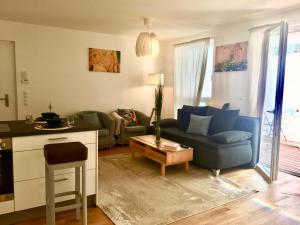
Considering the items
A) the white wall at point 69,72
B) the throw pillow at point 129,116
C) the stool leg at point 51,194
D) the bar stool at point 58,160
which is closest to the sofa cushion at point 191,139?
the throw pillow at point 129,116

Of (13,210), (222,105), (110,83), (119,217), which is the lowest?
(119,217)

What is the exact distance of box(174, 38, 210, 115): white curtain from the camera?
5207 mm

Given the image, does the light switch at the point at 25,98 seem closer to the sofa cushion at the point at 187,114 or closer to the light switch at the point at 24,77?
the light switch at the point at 24,77

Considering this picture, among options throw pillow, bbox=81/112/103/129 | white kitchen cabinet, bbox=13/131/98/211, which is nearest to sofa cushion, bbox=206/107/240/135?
throw pillow, bbox=81/112/103/129

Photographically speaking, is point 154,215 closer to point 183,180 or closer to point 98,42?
point 183,180

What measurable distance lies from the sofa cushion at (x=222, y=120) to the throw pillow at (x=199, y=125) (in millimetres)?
83

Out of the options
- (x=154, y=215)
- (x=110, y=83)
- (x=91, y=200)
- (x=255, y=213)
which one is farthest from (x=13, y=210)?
(x=110, y=83)

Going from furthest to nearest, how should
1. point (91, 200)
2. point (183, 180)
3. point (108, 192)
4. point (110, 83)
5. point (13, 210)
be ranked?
point (110, 83), point (183, 180), point (108, 192), point (91, 200), point (13, 210)

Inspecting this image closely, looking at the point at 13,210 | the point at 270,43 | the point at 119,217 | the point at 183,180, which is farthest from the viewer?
the point at 270,43

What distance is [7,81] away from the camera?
4.72 meters

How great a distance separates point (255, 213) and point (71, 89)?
411 centimetres

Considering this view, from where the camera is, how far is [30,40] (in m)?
4.80

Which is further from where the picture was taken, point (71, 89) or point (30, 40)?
point (71, 89)

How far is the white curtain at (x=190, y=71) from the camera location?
5.21 meters
